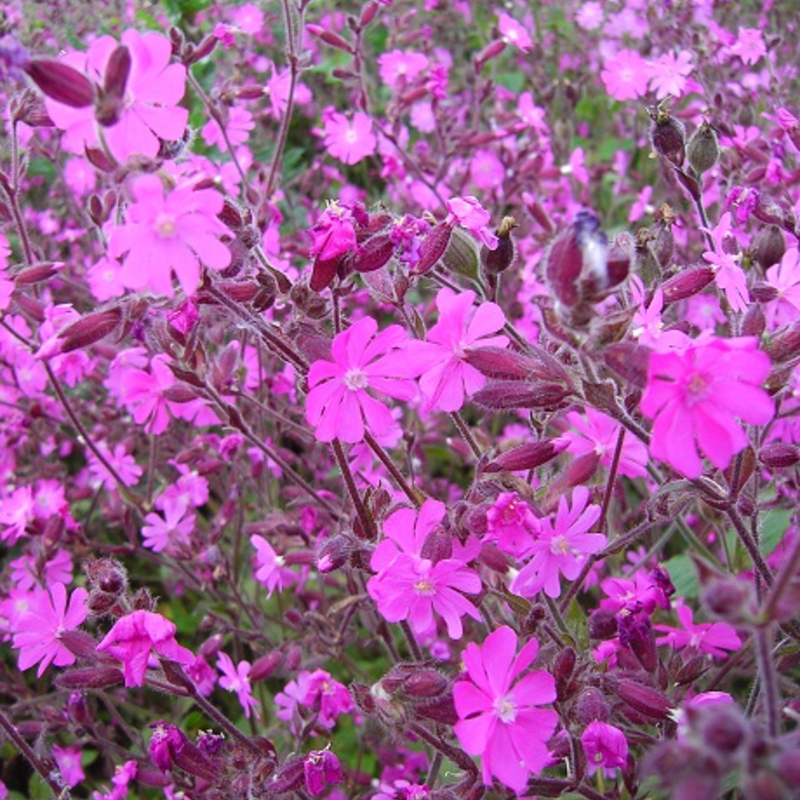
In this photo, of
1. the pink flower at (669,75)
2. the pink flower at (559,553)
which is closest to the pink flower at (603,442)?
the pink flower at (559,553)

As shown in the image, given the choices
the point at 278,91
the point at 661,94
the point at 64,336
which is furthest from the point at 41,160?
the point at 64,336

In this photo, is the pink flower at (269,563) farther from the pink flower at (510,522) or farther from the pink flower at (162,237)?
the pink flower at (162,237)

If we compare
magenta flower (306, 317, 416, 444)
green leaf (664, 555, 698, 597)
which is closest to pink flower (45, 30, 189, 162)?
magenta flower (306, 317, 416, 444)

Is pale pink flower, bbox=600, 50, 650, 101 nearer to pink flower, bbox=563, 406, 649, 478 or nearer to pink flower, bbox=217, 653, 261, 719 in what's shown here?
pink flower, bbox=563, 406, 649, 478

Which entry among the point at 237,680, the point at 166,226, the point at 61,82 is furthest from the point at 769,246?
the point at 237,680

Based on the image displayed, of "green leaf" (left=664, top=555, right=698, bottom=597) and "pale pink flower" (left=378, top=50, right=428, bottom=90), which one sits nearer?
"green leaf" (left=664, top=555, right=698, bottom=597)

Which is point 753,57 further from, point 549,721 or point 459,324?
point 549,721
